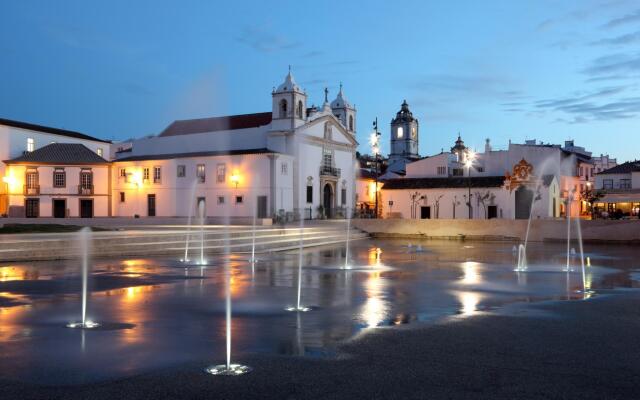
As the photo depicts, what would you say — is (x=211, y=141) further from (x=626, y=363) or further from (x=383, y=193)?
(x=626, y=363)

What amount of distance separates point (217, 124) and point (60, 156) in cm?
1385

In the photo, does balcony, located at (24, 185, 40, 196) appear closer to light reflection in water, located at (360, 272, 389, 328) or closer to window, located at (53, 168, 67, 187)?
window, located at (53, 168, 67, 187)

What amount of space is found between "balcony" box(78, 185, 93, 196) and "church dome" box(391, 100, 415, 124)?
77.7m

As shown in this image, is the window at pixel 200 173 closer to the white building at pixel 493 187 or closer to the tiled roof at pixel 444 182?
the white building at pixel 493 187

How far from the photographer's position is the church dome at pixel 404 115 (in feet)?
399

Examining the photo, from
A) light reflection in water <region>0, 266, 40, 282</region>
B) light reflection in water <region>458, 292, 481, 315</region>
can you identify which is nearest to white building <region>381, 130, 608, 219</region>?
light reflection in water <region>458, 292, 481, 315</region>

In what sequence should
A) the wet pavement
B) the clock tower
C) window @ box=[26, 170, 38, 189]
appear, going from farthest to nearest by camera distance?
1. the clock tower
2. window @ box=[26, 170, 38, 189]
3. the wet pavement

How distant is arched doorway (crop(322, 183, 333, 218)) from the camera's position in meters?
56.4

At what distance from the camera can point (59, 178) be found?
5294 cm

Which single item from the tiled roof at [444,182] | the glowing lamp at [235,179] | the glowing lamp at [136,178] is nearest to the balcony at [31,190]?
the glowing lamp at [136,178]

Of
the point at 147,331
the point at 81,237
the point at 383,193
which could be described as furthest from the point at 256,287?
the point at 383,193

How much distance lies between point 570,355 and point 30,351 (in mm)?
6386

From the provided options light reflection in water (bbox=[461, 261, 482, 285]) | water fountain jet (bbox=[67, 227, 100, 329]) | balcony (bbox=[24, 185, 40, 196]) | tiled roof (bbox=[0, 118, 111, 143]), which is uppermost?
tiled roof (bbox=[0, 118, 111, 143])

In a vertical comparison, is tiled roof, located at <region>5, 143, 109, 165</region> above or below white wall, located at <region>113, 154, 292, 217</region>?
above
